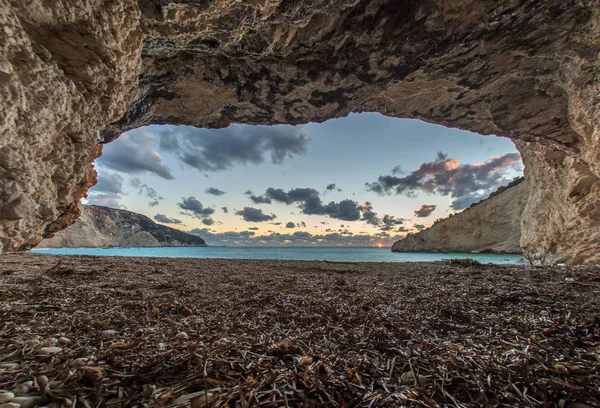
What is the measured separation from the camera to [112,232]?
92.4 m

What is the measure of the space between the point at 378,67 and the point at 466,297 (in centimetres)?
670

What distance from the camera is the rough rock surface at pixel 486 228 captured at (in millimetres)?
34188

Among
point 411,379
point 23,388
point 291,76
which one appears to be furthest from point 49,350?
point 291,76

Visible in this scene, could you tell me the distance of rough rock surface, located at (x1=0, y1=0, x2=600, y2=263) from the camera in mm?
3113

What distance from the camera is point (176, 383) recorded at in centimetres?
128

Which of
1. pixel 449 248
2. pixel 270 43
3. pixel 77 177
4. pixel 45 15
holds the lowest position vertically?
pixel 449 248

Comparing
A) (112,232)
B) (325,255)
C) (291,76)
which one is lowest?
(325,255)

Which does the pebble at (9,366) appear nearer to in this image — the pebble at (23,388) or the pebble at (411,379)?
the pebble at (23,388)

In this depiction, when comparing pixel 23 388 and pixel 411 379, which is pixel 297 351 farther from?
pixel 23 388

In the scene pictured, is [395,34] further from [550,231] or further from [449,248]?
[449,248]

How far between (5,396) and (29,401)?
0.37 feet

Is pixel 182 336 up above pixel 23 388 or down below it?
below

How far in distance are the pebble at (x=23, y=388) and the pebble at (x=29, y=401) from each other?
2.7 inches

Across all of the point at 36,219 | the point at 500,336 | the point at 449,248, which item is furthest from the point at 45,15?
the point at 449,248
